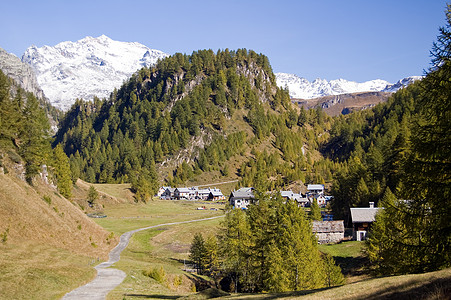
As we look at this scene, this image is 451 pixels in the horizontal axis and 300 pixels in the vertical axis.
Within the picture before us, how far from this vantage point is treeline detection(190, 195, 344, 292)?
3569 cm

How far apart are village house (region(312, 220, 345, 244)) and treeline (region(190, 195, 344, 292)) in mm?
34061

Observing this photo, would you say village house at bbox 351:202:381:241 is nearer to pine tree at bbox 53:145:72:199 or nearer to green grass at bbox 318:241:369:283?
green grass at bbox 318:241:369:283

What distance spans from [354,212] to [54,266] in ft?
201

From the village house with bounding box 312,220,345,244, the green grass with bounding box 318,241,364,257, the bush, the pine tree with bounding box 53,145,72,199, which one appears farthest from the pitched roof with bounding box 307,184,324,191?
the bush

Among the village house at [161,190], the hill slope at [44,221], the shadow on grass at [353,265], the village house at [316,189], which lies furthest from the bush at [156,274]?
the village house at [161,190]

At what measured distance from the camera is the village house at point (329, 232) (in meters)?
78.4

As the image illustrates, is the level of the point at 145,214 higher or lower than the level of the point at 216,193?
lower

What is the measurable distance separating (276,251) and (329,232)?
46125 millimetres

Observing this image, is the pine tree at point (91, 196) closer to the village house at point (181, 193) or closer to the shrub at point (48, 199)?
the shrub at point (48, 199)

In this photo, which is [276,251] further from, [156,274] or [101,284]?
[101,284]

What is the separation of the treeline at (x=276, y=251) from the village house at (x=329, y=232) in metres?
34.1

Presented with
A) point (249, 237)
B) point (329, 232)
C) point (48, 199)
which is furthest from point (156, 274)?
point (329, 232)

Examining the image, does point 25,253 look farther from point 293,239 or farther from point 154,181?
point 154,181

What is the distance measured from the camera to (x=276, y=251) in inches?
1457
